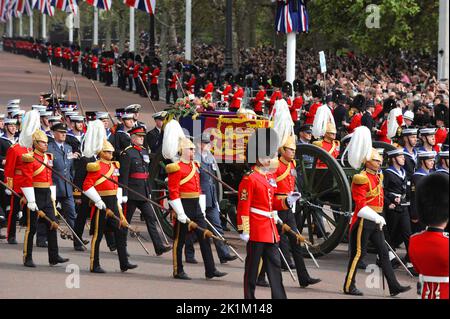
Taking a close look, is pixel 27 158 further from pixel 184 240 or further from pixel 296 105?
pixel 296 105

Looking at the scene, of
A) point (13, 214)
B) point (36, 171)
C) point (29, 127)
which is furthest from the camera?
point (13, 214)

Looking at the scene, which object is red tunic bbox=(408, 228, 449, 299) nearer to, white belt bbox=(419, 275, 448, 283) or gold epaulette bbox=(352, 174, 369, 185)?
white belt bbox=(419, 275, 448, 283)

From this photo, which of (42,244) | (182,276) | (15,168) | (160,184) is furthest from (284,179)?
(42,244)

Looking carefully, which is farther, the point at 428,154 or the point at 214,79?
the point at 214,79

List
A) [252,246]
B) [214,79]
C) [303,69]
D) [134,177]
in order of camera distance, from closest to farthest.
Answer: [252,246] < [134,177] < [214,79] < [303,69]

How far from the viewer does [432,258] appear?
22.7 feet

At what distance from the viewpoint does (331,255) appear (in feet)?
44.7

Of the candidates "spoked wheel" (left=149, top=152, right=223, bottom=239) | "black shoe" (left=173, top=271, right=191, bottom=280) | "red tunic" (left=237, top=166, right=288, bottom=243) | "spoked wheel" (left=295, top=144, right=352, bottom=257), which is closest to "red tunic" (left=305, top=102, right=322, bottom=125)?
"spoked wheel" (left=149, top=152, right=223, bottom=239)

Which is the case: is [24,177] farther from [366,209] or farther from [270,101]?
[270,101]

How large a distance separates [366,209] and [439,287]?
4.10 meters

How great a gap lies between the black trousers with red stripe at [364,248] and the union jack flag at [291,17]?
13.4 m

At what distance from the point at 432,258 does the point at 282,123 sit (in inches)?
246

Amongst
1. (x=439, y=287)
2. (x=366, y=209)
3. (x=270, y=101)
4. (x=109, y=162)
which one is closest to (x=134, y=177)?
(x=109, y=162)

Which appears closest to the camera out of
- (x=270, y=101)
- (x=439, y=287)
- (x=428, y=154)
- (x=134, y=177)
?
(x=439, y=287)
